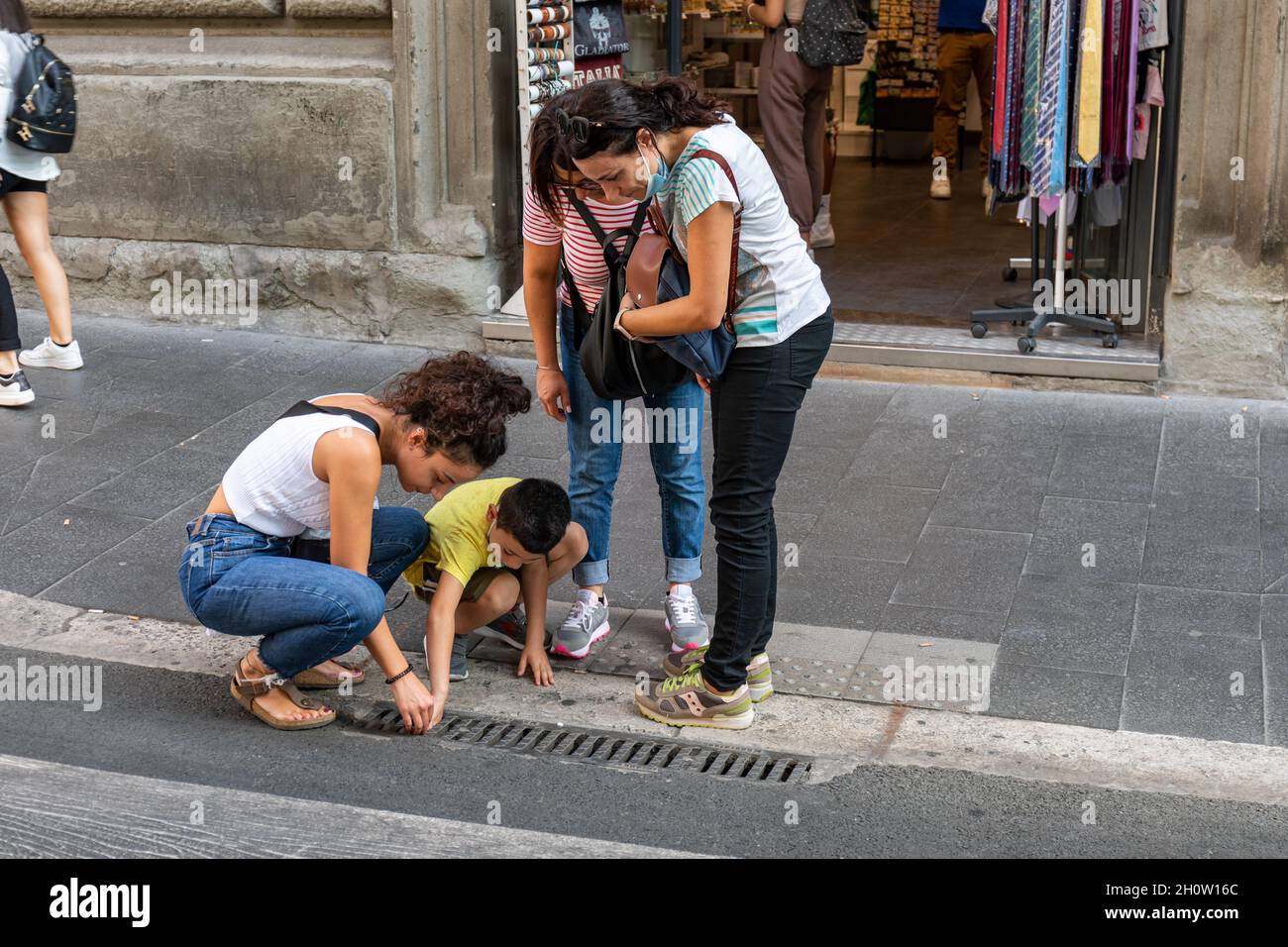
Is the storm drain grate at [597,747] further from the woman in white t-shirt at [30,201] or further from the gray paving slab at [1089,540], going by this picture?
the woman in white t-shirt at [30,201]

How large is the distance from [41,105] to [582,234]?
11.1 ft

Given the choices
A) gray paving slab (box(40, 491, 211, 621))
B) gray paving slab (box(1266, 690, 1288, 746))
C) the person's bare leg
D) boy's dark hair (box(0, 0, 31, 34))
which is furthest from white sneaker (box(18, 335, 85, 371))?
gray paving slab (box(1266, 690, 1288, 746))

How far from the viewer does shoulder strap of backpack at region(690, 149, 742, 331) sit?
3.64 m

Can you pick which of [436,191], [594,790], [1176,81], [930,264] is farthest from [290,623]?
[930,264]

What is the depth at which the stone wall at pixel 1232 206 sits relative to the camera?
20.8 ft

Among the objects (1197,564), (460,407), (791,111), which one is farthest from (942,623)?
(791,111)

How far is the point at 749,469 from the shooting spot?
12.9 feet

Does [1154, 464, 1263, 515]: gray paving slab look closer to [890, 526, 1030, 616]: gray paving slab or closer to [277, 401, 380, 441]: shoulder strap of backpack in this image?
[890, 526, 1030, 616]: gray paving slab

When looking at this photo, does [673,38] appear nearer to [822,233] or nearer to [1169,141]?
[822,233]

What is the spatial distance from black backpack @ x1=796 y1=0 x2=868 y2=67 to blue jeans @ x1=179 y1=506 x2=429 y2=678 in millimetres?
4875

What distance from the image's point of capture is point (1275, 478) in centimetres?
580

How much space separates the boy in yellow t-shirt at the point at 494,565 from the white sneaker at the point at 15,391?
2.95 metres

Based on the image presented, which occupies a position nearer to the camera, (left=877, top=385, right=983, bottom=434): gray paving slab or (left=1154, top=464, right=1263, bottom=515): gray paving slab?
(left=1154, top=464, right=1263, bottom=515): gray paving slab

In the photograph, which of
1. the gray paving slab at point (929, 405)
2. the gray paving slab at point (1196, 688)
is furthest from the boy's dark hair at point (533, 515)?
the gray paving slab at point (929, 405)
